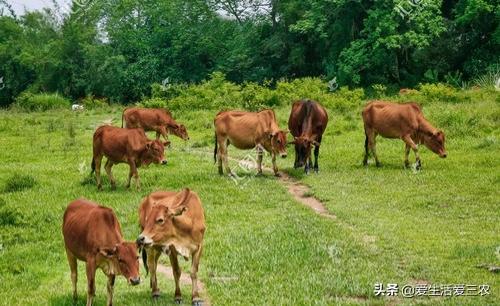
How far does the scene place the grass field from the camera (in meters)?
9.98

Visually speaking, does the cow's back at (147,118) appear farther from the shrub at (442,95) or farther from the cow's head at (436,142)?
the shrub at (442,95)

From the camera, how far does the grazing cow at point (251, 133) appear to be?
730 inches

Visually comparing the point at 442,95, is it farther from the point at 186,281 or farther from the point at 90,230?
the point at 90,230

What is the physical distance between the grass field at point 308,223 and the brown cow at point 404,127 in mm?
583

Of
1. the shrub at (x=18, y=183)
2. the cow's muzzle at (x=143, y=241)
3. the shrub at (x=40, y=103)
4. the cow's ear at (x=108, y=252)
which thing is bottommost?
the shrub at (x=40, y=103)

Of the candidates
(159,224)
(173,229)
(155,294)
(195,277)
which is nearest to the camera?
(159,224)

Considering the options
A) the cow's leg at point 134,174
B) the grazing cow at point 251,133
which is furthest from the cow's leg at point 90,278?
the grazing cow at point 251,133

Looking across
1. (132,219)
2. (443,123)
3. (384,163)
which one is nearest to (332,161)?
(384,163)

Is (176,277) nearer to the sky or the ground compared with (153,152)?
nearer to the ground

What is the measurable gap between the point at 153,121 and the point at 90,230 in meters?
16.5

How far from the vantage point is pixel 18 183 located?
709 inches

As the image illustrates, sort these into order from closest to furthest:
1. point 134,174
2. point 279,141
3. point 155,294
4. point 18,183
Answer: point 155,294, point 134,174, point 18,183, point 279,141

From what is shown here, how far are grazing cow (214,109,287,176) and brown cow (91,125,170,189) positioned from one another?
7.89 feet

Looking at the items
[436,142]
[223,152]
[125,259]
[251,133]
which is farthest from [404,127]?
[125,259]
